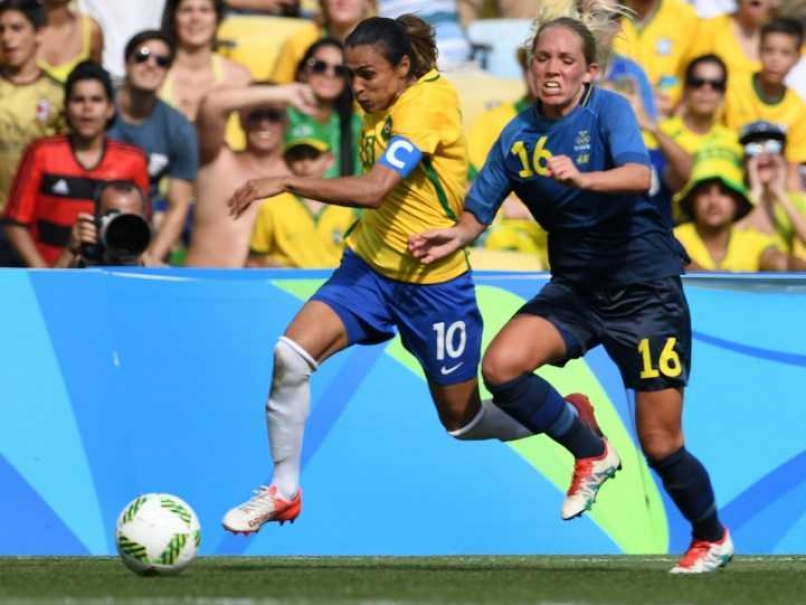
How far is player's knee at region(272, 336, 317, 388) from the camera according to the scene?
26.0 feet

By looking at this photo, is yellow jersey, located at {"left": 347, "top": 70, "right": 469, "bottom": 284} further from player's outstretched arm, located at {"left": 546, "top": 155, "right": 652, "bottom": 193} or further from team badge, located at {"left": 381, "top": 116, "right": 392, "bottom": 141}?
player's outstretched arm, located at {"left": 546, "top": 155, "right": 652, "bottom": 193}

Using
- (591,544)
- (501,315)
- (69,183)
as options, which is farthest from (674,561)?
(69,183)

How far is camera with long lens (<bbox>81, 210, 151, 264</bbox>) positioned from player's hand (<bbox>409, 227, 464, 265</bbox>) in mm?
2493

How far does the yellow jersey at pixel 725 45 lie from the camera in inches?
512

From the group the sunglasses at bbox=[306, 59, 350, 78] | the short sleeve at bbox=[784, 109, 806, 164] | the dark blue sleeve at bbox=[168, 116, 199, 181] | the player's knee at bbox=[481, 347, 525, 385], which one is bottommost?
the player's knee at bbox=[481, 347, 525, 385]

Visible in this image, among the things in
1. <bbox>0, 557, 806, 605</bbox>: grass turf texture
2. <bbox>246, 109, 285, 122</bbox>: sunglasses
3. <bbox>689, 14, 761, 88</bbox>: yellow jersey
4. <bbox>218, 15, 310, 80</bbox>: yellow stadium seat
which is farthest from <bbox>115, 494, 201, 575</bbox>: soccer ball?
<bbox>689, 14, 761, 88</bbox>: yellow jersey

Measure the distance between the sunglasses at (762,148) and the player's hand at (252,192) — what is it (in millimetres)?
5520

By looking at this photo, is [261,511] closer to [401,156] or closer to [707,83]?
[401,156]

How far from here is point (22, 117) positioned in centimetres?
1184

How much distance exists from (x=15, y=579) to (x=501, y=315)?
10.2 ft

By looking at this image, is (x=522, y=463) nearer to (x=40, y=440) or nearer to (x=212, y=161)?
(x=40, y=440)

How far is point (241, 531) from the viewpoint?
25.7 feet

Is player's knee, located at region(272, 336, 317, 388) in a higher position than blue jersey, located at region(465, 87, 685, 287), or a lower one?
lower

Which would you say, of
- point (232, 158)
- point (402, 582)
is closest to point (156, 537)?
point (402, 582)
